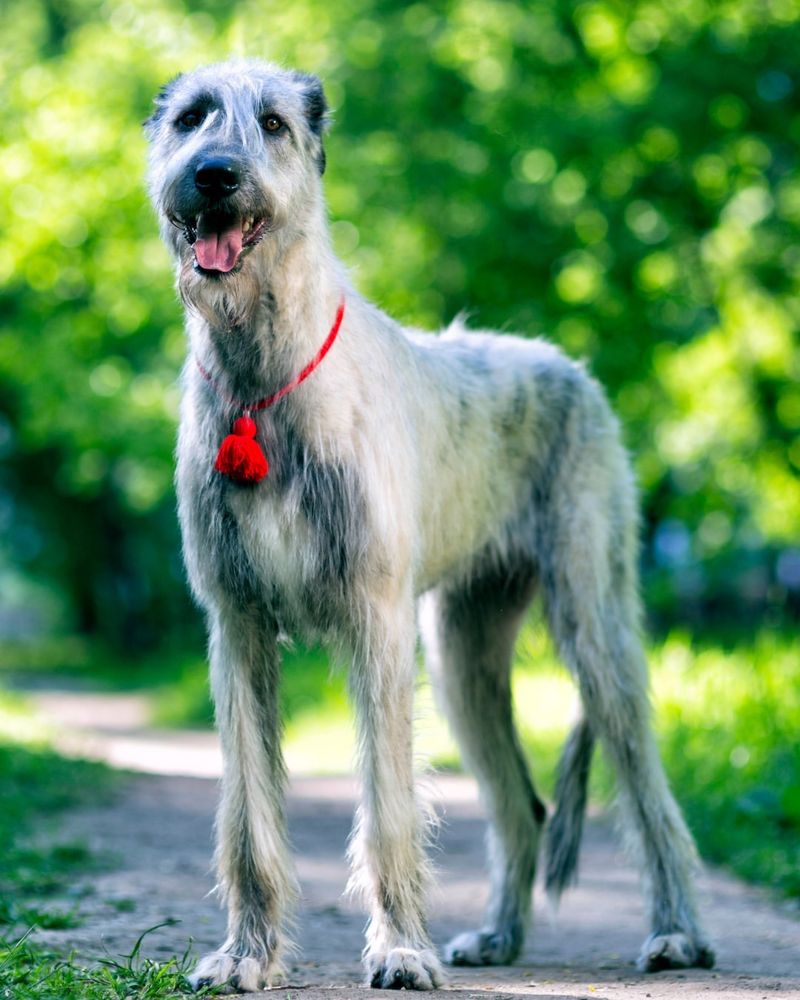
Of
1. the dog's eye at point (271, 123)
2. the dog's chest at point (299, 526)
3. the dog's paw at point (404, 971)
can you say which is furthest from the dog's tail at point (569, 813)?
the dog's eye at point (271, 123)

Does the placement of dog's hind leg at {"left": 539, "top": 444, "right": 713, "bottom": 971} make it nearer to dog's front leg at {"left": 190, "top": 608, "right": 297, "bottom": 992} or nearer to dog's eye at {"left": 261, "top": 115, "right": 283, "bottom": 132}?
dog's front leg at {"left": 190, "top": 608, "right": 297, "bottom": 992}

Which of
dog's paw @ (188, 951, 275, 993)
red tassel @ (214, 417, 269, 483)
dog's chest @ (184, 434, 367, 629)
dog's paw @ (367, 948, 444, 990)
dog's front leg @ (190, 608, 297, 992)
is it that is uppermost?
red tassel @ (214, 417, 269, 483)

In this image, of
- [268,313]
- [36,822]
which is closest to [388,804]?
[268,313]

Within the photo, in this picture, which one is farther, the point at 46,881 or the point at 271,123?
the point at 46,881

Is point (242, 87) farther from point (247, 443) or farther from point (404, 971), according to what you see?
point (404, 971)

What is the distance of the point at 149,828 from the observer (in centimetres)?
759

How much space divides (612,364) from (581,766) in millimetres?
8370

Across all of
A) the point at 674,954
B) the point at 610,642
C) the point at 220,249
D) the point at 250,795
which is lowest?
the point at 674,954

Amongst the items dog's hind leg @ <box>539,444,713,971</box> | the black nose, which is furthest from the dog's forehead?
dog's hind leg @ <box>539,444,713,971</box>

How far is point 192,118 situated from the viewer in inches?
153

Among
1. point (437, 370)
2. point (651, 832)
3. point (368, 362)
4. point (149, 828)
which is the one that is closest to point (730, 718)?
point (149, 828)

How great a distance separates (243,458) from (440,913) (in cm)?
289

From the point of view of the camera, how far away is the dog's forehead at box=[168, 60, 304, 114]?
382 cm

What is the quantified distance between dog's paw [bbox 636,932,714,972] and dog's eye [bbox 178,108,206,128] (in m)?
2.83
